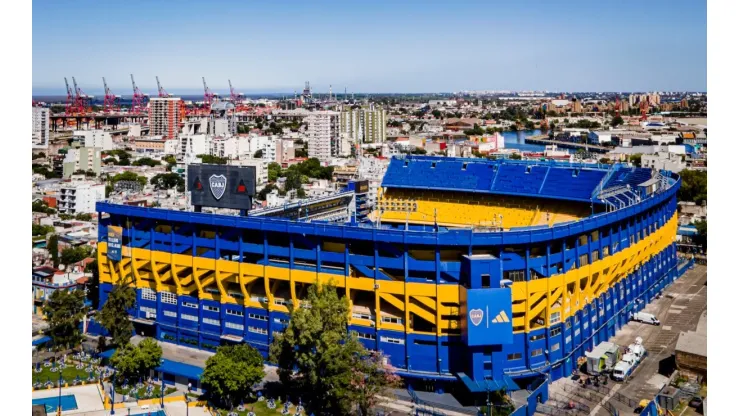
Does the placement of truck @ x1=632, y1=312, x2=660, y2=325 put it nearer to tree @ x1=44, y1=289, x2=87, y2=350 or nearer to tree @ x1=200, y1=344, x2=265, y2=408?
tree @ x1=200, y1=344, x2=265, y2=408

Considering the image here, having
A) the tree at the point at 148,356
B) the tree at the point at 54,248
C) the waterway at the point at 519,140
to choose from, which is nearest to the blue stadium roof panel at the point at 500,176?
the tree at the point at 54,248

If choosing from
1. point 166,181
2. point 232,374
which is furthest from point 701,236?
point 166,181

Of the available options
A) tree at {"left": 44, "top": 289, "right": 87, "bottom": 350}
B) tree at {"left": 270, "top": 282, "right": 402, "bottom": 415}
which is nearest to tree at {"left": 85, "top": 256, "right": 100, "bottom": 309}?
tree at {"left": 44, "top": 289, "right": 87, "bottom": 350}

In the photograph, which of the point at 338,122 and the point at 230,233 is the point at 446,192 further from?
the point at 338,122

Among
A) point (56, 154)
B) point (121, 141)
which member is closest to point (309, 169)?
point (56, 154)

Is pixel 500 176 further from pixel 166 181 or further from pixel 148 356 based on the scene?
pixel 166 181

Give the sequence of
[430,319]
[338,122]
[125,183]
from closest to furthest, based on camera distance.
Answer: [430,319] → [125,183] → [338,122]

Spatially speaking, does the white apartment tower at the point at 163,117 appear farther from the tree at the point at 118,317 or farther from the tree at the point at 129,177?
the tree at the point at 118,317

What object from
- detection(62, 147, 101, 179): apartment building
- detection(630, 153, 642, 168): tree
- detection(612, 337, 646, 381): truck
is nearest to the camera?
detection(612, 337, 646, 381): truck
